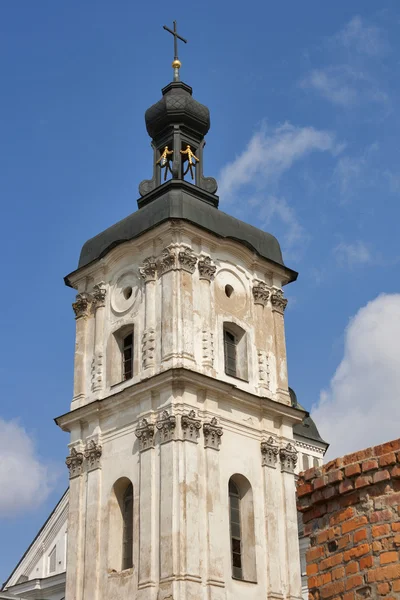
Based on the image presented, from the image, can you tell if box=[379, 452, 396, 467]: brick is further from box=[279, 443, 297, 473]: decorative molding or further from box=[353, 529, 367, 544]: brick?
box=[279, 443, 297, 473]: decorative molding

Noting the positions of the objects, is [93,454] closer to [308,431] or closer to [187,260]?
[187,260]

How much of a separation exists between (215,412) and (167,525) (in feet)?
11.7

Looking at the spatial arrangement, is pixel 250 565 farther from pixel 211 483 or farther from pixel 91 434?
pixel 91 434

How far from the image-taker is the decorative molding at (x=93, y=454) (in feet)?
88.1

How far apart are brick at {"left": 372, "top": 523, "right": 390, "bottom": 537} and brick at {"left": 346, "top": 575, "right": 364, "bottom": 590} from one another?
1.27 feet

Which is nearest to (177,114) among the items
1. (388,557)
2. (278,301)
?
(278,301)

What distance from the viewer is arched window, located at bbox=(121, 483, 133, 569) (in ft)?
82.6

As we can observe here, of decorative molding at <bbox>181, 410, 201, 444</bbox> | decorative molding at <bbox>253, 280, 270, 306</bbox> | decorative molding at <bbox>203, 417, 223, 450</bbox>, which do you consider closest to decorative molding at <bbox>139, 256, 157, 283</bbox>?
decorative molding at <bbox>253, 280, 270, 306</bbox>

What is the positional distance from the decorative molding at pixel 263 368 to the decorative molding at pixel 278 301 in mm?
1798

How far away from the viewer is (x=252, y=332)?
28.4 metres

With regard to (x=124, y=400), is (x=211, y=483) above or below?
below

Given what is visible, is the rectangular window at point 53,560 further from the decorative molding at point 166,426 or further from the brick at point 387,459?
the brick at point 387,459

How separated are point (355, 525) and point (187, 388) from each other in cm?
1680

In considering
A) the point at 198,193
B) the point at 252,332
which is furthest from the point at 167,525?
the point at 198,193
